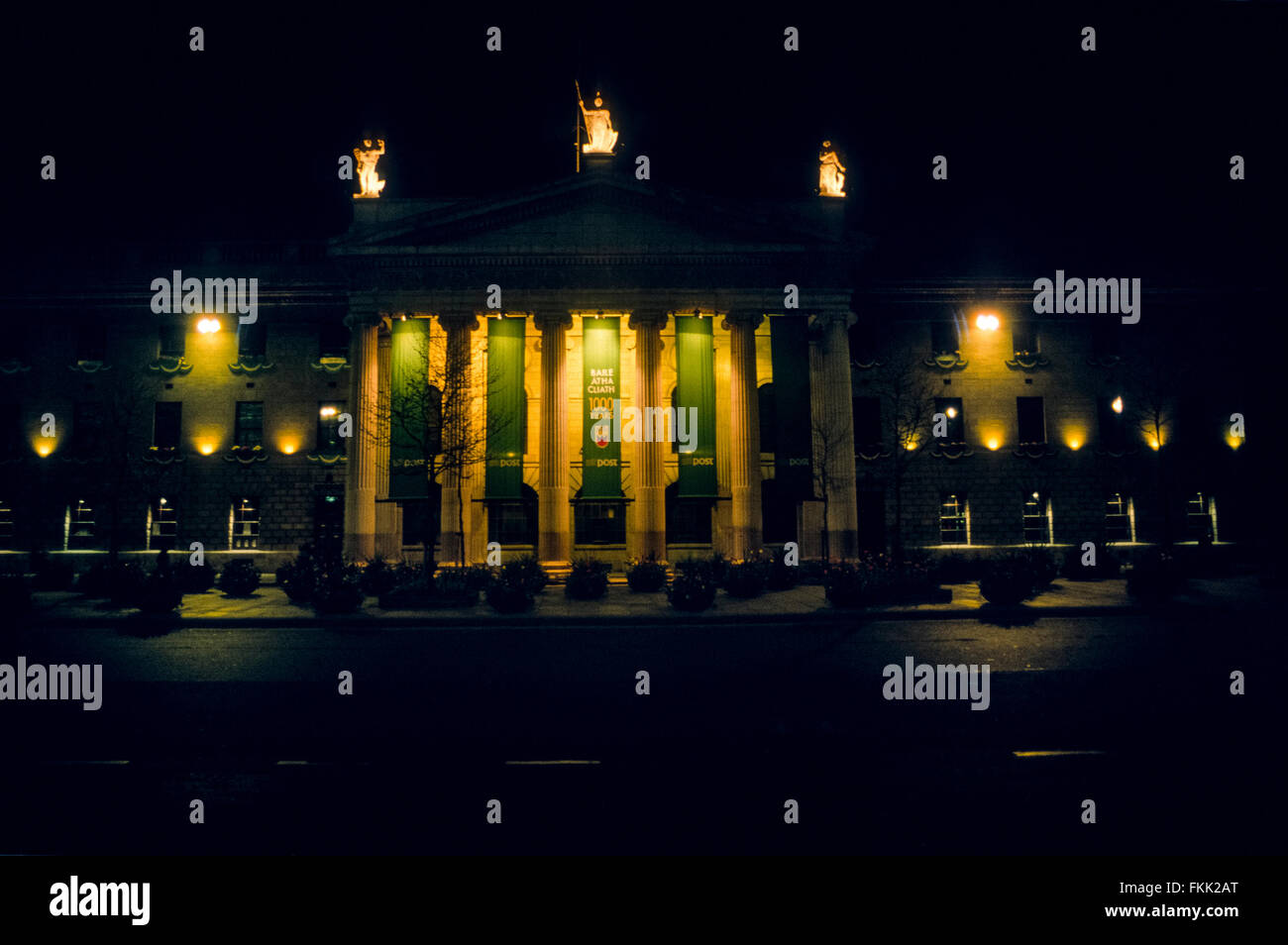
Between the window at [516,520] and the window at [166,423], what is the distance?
15975 mm

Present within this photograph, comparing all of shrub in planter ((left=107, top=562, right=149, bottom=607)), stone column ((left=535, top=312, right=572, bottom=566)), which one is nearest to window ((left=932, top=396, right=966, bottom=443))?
stone column ((left=535, top=312, right=572, bottom=566))

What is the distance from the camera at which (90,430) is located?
3184 cm

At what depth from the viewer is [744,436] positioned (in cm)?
2889

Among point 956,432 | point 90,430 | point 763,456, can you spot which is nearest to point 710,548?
point 763,456

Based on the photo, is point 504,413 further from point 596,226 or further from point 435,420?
point 596,226

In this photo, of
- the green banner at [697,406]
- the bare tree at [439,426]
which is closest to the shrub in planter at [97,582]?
the bare tree at [439,426]

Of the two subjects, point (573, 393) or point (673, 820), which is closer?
point (673, 820)

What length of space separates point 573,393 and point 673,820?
28730 millimetres

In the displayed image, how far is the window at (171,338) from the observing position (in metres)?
32.6

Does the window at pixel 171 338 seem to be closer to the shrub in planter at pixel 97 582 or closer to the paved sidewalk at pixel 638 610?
the shrub in planter at pixel 97 582

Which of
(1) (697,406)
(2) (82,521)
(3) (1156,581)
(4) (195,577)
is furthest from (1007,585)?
(2) (82,521)

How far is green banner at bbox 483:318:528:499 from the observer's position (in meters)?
27.3
